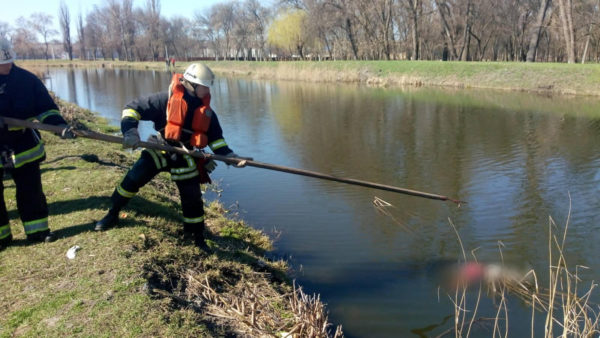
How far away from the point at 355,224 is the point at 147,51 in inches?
3762

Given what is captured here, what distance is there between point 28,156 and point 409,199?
6210mm

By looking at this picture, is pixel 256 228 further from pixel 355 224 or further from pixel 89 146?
pixel 89 146

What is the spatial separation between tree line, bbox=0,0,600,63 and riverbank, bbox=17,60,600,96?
19.7ft

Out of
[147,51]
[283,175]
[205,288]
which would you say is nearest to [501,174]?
[283,175]

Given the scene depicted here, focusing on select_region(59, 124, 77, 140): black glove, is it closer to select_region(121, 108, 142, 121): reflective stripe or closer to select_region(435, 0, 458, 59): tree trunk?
select_region(121, 108, 142, 121): reflective stripe

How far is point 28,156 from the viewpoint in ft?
15.0

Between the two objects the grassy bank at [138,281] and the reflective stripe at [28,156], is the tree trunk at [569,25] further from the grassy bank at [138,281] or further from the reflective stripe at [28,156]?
the reflective stripe at [28,156]

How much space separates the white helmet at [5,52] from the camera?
4.34 m

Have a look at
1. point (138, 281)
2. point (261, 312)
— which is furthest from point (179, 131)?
point (261, 312)

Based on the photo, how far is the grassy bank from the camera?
3500 mm

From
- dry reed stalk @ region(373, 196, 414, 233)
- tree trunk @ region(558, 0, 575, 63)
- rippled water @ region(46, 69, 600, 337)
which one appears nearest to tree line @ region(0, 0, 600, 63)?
tree trunk @ region(558, 0, 575, 63)

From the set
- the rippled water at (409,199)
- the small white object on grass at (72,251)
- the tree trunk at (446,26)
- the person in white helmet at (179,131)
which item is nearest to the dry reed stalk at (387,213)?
the rippled water at (409,199)

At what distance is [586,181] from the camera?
9.22 meters

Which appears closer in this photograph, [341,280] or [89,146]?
[341,280]
